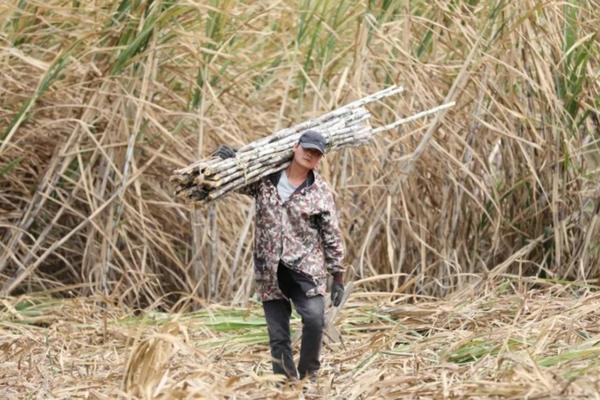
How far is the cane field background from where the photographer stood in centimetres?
869

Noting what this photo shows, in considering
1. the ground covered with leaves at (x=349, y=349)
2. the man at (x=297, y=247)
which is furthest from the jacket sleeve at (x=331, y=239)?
the ground covered with leaves at (x=349, y=349)

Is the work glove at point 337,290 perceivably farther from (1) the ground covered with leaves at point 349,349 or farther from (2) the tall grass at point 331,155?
(2) the tall grass at point 331,155

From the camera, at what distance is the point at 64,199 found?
352 inches

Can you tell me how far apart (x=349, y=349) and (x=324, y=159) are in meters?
1.64

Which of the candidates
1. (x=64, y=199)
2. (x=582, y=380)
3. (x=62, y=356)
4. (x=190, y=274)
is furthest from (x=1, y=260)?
(x=582, y=380)

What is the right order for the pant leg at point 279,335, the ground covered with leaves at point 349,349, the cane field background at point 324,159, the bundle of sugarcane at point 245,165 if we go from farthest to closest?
the cane field background at point 324,159 < the pant leg at point 279,335 < the bundle of sugarcane at point 245,165 < the ground covered with leaves at point 349,349

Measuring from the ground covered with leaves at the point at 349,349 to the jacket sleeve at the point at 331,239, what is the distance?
0.48 m

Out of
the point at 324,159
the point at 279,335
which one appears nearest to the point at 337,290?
the point at 279,335

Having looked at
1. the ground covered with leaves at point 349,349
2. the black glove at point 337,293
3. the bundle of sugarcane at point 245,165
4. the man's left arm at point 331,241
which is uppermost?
the bundle of sugarcane at point 245,165

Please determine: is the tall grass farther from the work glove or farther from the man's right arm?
the man's right arm

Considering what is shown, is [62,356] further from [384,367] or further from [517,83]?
[517,83]

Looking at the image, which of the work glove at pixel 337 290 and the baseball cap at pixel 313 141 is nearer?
the baseball cap at pixel 313 141

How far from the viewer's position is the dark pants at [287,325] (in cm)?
646

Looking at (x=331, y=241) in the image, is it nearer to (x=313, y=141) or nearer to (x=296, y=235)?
(x=296, y=235)
